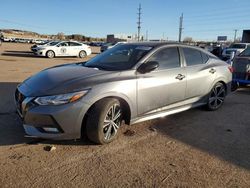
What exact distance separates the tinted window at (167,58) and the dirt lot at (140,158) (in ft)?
3.72

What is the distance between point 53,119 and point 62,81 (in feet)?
2.05

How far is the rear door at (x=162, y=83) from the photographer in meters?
4.42

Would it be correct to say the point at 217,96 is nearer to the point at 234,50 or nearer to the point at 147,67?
→ the point at 147,67

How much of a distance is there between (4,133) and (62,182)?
1.83m

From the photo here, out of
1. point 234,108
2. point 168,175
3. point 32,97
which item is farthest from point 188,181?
point 234,108

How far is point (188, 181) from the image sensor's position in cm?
317

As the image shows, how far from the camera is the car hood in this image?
3747 mm

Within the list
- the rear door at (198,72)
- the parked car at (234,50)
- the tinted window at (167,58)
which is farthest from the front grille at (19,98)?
the parked car at (234,50)

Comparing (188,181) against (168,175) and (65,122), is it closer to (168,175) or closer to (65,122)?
(168,175)

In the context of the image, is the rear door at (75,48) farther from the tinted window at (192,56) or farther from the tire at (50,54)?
the tinted window at (192,56)

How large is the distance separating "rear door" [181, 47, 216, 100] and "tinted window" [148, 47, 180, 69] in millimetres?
266

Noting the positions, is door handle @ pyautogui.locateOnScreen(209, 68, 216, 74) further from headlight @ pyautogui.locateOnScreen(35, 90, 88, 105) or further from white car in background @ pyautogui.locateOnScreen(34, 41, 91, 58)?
white car in background @ pyautogui.locateOnScreen(34, 41, 91, 58)

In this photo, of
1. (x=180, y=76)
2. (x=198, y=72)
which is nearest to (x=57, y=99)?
(x=180, y=76)

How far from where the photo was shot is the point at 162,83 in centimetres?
468
